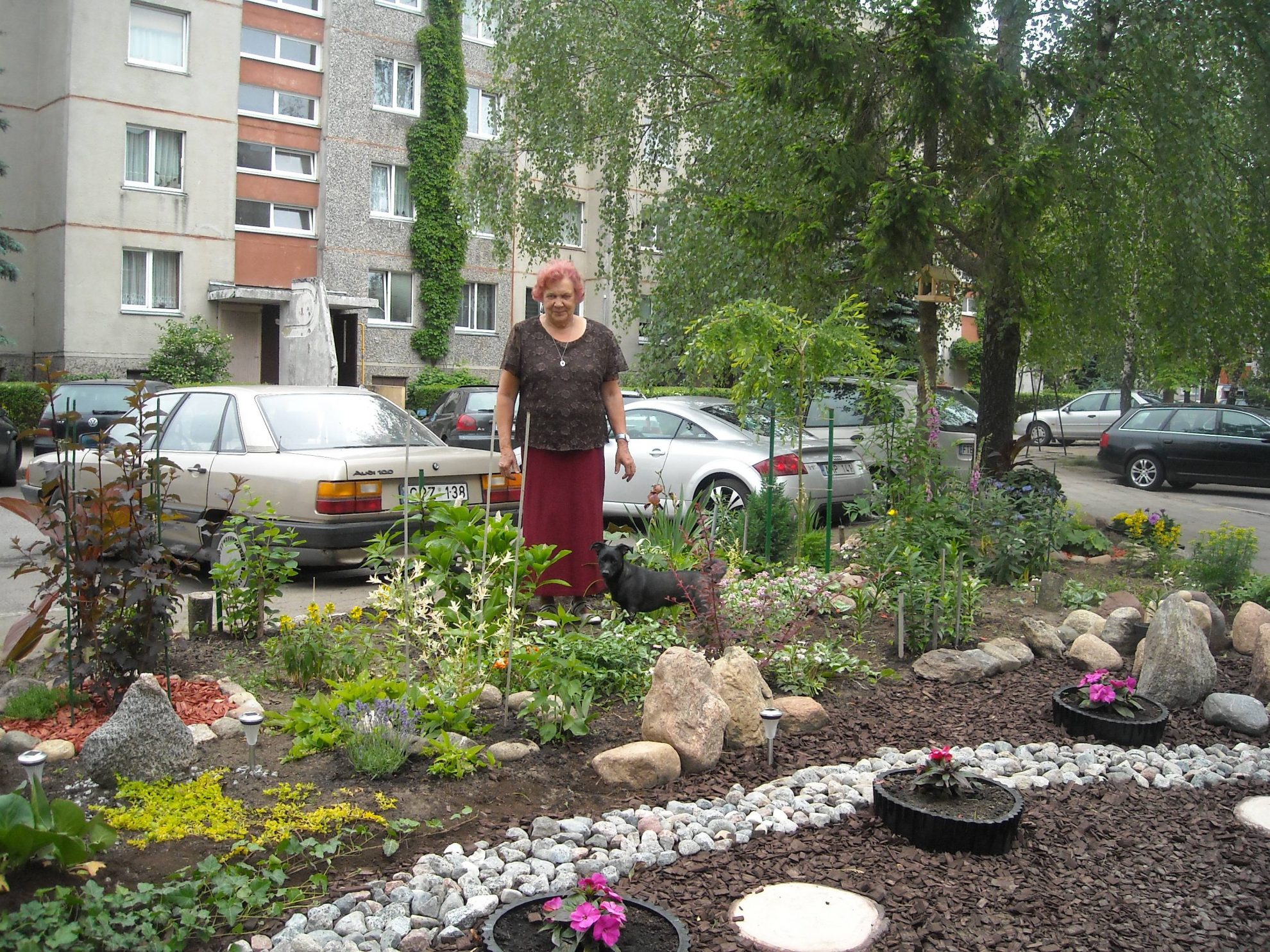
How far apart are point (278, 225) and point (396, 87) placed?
504cm

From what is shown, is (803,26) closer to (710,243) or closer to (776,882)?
(710,243)

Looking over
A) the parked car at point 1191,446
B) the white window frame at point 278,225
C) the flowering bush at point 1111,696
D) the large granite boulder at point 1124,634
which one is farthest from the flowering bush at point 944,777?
the white window frame at point 278,225

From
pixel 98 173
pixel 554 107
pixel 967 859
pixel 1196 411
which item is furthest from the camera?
pixel 98 173

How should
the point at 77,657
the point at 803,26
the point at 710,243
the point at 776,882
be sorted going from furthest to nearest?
the point at 710,243 < the point at 803,26 < the point at 77,657 < the point at 776,882

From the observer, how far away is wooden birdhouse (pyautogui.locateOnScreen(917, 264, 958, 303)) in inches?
378

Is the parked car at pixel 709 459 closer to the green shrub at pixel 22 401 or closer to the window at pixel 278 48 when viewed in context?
the green shrub at pixel 22 401

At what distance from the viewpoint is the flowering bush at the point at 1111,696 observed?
4809mm

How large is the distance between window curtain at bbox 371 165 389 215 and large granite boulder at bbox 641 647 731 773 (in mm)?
26399

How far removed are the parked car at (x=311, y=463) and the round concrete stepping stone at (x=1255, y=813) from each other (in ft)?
14.4

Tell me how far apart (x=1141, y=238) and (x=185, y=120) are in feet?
73.0

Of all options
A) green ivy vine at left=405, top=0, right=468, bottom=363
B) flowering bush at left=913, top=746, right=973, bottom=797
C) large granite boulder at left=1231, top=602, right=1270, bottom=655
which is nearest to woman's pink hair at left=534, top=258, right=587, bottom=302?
flowering bush at left=913, top=746, right=973, bottom=797

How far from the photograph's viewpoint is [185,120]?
2516cm

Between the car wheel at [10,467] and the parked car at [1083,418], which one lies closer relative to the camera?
the car wheel at [10,467]

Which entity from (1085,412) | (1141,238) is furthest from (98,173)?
(1085,412)
